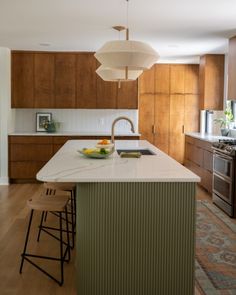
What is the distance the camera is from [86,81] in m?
7.45

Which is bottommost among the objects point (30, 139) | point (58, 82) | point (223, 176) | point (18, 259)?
point (18, 259)

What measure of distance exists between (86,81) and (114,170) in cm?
475

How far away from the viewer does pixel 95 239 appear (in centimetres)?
272

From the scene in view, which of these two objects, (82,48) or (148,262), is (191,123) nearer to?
(82,48)

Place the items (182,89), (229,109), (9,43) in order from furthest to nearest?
(182,89) < (229,109) < (9,43)

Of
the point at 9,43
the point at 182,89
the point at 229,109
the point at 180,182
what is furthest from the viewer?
the point at 182,89

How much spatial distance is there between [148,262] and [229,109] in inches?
194

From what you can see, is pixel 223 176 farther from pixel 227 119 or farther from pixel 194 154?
pixel 227 119

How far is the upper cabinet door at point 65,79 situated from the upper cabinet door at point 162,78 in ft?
7.30

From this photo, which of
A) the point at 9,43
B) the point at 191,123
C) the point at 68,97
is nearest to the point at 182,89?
the point at 191,123

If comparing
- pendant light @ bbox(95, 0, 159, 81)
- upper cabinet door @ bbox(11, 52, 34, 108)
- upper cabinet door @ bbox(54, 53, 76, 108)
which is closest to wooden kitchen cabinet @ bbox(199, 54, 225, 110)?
upper cabinet door @ bbox(54, 53, 76, 108)

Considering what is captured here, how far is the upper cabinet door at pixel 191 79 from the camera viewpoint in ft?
29.2

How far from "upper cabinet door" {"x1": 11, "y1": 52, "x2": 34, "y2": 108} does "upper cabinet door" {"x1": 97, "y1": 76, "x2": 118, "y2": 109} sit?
3.97 feet

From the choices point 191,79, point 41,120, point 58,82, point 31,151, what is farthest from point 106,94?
point 191,79
